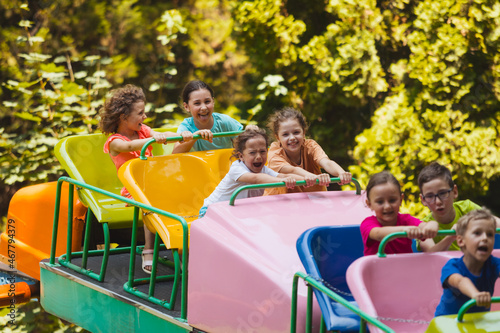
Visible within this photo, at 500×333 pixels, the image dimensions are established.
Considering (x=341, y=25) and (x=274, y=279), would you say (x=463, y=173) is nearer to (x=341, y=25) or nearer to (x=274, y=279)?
(x=341, y=25)

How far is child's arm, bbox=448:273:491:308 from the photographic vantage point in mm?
2369

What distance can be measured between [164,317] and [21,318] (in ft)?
10.6

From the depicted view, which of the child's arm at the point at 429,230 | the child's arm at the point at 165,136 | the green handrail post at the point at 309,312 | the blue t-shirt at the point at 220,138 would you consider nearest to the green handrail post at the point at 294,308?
the green handrail post at the point at 309,312

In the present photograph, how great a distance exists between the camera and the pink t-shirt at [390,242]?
120 inches

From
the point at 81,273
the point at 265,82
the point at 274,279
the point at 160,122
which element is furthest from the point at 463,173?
the point at 274,279

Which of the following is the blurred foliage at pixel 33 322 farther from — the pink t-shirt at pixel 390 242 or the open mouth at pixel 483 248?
the open mouth at pixel 483 248

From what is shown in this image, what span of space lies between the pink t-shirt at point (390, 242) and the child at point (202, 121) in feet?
5.30

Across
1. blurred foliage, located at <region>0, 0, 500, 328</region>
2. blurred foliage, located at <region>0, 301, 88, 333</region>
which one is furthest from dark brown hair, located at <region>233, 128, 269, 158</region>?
blurred foliage, located at <region>0, 0, 500, 328</region>

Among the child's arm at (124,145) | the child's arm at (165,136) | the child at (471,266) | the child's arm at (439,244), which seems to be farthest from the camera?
the child's arm at (124,145)

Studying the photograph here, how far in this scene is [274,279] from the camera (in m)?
3.10

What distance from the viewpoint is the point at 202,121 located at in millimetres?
4730

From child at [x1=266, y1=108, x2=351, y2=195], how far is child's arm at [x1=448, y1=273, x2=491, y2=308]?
4.86 ft

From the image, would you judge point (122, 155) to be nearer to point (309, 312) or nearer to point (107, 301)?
point (107, 301)

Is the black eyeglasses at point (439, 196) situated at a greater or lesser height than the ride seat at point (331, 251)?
greater
